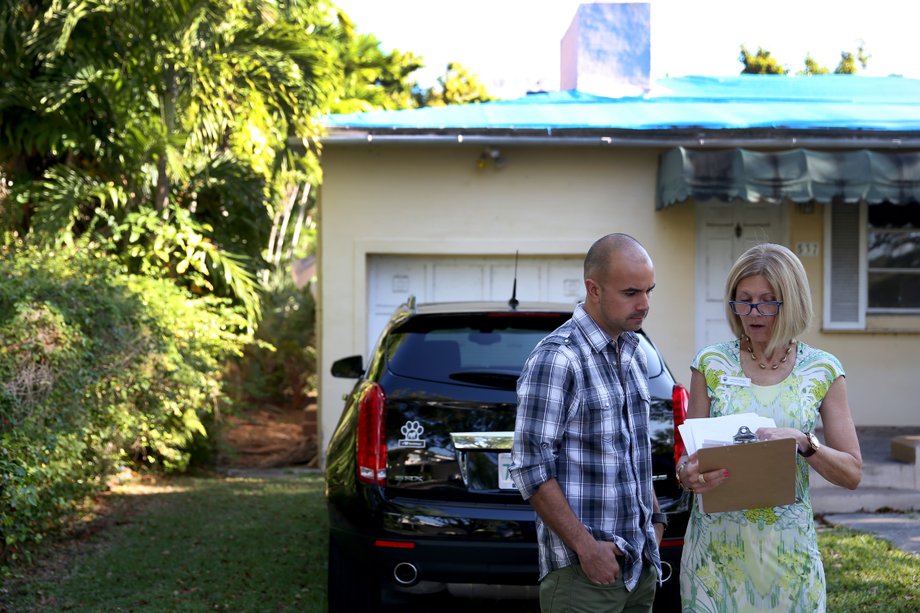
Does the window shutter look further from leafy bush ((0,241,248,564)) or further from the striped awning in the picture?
leafy bush ((0,241,248,564))

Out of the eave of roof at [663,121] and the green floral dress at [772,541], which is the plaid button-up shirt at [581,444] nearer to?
the green floral dress at [772,541]

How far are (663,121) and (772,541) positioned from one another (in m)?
8.34

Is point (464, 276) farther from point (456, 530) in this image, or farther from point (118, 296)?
point (456, 530)

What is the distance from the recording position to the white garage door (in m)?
11.0

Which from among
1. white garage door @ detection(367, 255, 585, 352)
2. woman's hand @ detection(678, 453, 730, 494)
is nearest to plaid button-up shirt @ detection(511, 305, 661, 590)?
woman's hand @ detection(678, 453, 730, 494)

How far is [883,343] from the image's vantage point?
11062 millimetres

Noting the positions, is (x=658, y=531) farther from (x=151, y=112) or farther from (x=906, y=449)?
(x=151, y=112)

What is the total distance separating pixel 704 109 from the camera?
11.7 metres

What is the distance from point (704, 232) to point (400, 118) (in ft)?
12.1

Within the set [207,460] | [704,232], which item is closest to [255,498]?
[207,460]

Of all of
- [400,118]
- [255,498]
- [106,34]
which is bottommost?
[255,498]

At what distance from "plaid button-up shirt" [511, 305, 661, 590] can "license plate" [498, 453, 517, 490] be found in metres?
1.55

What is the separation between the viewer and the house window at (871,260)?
11133 millimetres

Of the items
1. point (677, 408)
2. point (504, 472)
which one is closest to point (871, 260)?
point (677, 408)
